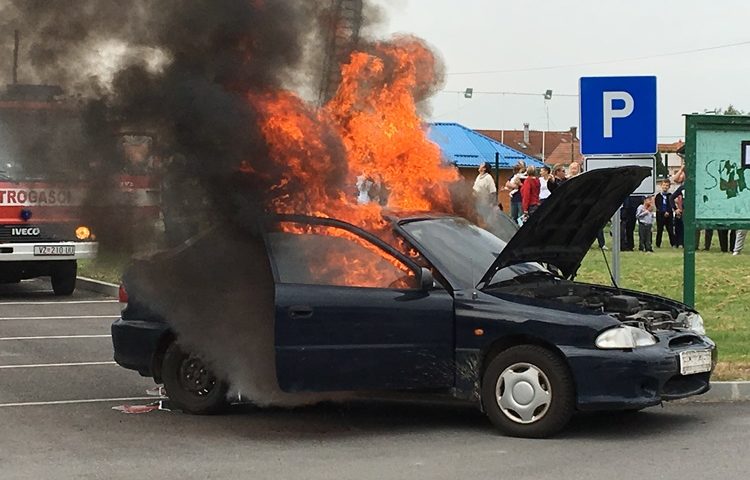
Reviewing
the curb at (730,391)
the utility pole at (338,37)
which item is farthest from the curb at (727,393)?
the utility pole at (338,37)

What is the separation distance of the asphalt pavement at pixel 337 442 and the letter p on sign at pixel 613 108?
2916 mm

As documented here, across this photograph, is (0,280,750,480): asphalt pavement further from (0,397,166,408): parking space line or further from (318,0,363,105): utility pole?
(318,0,363,105): utility pole

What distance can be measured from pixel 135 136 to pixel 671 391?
445 cm

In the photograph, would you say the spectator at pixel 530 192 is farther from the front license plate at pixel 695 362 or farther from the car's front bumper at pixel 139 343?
the front license plate at pixel 695 362

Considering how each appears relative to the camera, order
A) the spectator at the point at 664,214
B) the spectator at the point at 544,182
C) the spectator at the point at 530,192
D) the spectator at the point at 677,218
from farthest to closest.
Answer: the spectator at the point at 664,214 → the spectator at the point at 677,218 → the spectator at the point at 544,182 → the spectator at the point at 530,192

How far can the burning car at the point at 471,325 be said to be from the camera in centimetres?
781

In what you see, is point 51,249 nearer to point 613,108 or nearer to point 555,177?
point 613,108

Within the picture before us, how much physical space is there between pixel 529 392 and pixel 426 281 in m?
1.01

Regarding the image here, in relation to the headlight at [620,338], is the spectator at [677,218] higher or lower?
higher

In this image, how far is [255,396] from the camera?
8672 millimetres

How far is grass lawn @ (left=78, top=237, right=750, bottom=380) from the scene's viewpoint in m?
10.1

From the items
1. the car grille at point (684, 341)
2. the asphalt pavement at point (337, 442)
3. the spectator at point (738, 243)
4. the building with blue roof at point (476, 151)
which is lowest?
the asphalt pavement at point (337, 442)

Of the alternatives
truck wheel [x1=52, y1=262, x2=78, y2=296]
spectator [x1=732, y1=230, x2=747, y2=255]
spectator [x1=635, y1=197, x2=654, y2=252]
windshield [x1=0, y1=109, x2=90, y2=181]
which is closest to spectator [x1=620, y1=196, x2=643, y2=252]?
spectator [x1=635, y1=197, x2=654, y2=252]

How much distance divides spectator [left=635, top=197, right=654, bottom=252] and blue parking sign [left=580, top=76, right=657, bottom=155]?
1355 centimetres
